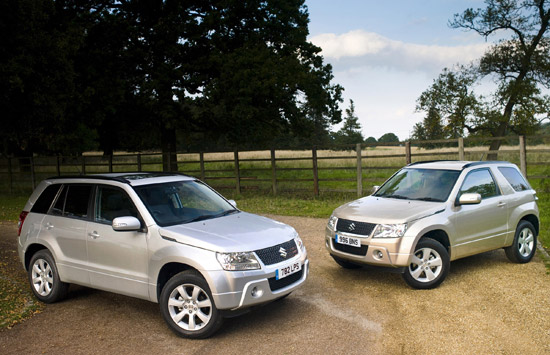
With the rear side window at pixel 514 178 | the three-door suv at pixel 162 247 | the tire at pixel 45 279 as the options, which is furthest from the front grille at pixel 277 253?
the rear side window at pixel 514 178

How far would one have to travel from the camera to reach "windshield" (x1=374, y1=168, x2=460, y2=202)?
24.0 ft

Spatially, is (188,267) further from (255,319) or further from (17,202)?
(17,202)

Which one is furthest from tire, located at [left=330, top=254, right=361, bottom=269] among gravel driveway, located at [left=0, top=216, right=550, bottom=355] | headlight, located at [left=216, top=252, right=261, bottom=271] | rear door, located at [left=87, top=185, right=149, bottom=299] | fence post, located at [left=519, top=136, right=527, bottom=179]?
fence post, located at [left=519, top=136, right=527, bottom=179]

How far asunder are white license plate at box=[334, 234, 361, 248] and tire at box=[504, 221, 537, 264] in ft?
9.34

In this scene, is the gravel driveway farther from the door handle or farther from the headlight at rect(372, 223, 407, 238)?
the door handle

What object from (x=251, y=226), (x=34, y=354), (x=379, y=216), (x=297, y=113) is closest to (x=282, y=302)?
(x=251, y=226)

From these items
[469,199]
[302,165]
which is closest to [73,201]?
[469,199]

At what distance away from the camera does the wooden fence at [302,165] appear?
50.5ft

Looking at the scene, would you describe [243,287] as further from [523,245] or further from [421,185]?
[523,245]

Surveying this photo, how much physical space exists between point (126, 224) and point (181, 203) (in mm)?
934

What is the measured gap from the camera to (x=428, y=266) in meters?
6.56

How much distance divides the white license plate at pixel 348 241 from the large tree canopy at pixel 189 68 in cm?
1270

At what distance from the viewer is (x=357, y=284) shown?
6.96 metres

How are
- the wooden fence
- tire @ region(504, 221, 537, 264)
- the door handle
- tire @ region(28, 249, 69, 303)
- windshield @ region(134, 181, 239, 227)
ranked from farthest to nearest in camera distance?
the wooden fence
tire @ region(504, 221, 537, 264)
tire @ region(28, 249, 69, 303)
the door handle
windshield @ region(134, 181, 239, 227)
